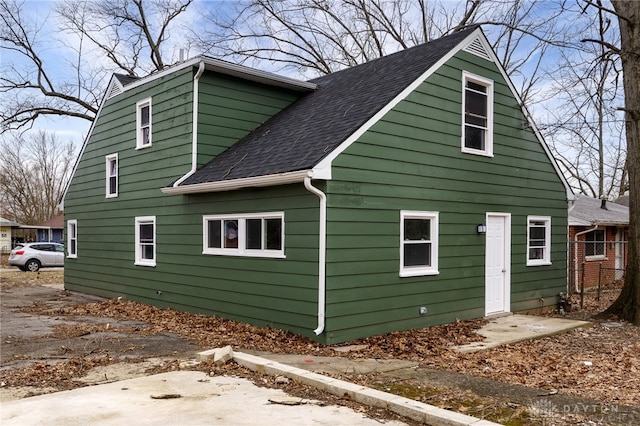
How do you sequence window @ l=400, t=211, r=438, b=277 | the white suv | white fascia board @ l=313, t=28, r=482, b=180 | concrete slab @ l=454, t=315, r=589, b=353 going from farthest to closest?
the white suv < window @ l=400, t=211, r=438, b=277 < concrete slab @ l=454, t=315, r=589, b=353 < white fascia board @ l=313, t=28, r=482, b=180

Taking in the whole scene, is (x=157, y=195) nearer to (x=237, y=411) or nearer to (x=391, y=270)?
(x=391, y=270)

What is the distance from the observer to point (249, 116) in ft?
39.6

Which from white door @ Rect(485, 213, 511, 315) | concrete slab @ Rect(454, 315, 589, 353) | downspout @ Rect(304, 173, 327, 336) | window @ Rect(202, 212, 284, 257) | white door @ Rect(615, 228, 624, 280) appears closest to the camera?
downspout @ Rect(304, 173, 327, 336)

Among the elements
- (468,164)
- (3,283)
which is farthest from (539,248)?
(3,283)

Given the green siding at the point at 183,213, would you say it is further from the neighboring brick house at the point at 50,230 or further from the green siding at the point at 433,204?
the neighboring brick house at the point at 50,230

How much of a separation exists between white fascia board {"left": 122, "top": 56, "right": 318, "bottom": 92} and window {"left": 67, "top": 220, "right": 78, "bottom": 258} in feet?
19.0

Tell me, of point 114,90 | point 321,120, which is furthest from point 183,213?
point 114,90

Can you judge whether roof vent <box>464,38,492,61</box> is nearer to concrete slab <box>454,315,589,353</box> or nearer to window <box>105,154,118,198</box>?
concrete slab <box>454,315,589,353</box>

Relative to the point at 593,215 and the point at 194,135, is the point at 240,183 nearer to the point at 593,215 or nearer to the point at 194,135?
the point at 194,135

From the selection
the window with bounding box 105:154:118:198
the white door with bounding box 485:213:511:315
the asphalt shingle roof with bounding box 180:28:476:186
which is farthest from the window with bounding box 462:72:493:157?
the window with bounding box 105:154:118:198

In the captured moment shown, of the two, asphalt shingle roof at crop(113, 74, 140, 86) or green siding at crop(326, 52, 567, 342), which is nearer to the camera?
green siding at crop(326, 52, 567, 342)

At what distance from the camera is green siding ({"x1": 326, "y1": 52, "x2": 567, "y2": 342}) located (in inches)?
332

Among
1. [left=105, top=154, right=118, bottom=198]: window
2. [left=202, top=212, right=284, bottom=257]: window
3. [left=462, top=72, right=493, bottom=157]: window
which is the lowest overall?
[left=202, top=212, right=284, bottom=257]: window

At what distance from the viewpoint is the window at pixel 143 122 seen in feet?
42.9
